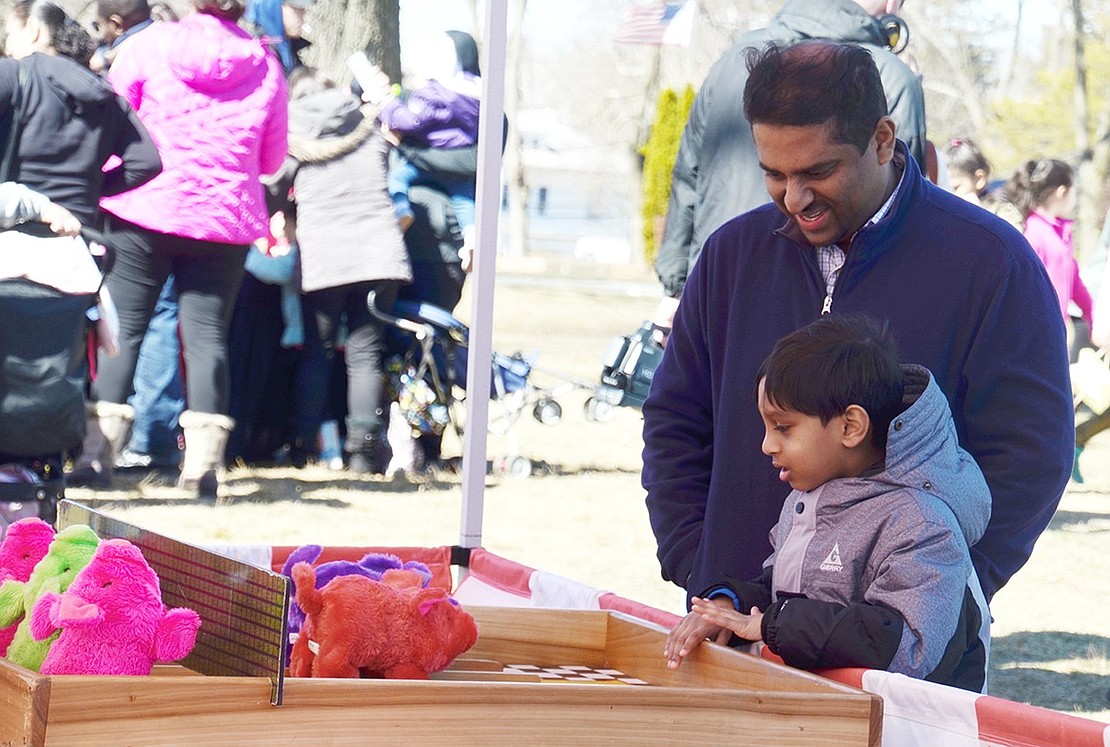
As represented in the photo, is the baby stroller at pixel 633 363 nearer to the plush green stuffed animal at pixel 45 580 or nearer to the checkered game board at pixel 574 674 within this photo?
the checkered game board at pixel 574 674

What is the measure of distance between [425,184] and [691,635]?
459cm

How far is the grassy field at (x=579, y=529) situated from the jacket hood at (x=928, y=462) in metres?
2.42

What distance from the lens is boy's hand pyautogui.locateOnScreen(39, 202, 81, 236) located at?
16.2 feet

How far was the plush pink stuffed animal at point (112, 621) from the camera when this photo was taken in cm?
150

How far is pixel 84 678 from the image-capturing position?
4.46ft

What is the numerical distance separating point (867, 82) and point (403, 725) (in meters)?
0.97

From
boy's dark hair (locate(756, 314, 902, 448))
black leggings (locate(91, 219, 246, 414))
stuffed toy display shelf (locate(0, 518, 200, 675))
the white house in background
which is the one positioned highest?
boy's dark hair (locate(756, 314, 902, 448))

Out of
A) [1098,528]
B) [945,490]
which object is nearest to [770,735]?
[945,490]

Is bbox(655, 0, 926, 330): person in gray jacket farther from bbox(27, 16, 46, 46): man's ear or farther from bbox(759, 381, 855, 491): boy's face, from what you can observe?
bbox(27, 16, 46, 46): man's ear

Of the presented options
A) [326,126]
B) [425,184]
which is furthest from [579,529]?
[326,126]

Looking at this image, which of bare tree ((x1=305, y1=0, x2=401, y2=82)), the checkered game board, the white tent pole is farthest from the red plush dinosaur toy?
bare tree ((x1=305, y1=0, x2=401, y2=82))

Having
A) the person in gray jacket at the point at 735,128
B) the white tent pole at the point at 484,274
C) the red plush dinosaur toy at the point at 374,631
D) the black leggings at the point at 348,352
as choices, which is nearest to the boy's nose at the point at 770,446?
the red plush dinosaur toy at the point at 374,631

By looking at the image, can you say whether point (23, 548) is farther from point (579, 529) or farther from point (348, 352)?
point (579, 529)

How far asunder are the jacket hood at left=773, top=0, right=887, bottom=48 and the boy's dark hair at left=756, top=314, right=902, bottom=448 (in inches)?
84.6
